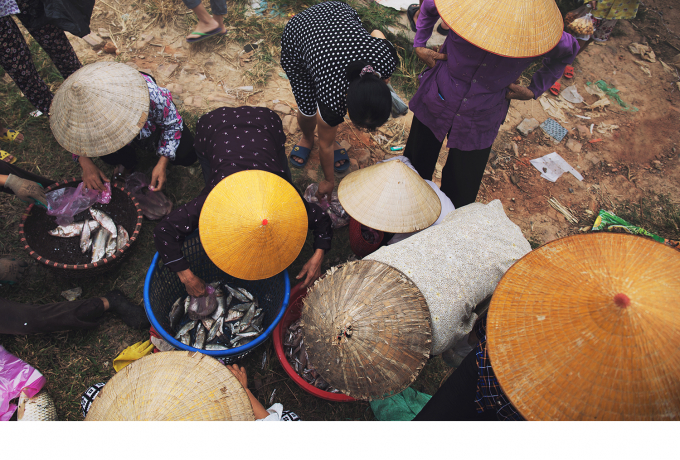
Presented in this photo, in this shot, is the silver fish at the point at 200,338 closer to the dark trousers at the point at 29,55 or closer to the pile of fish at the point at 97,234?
the pile of fish at the point at 97,234

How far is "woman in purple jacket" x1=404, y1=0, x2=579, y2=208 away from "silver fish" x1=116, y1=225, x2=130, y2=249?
99.5 inches

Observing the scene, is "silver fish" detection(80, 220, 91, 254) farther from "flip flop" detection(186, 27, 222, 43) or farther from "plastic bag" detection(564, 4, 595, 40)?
"plastic bag" detection(564, 4, 595, 40)

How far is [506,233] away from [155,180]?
2.65m

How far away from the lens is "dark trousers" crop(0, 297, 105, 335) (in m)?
2.49

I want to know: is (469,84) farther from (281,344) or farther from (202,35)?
(202,35)

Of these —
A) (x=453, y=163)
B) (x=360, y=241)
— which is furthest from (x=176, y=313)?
(x=453, y=163)

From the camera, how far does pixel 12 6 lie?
101 inches

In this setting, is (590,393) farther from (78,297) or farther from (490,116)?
(78,297)

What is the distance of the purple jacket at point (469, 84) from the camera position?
233cm

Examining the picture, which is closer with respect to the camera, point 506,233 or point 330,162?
point 506,233

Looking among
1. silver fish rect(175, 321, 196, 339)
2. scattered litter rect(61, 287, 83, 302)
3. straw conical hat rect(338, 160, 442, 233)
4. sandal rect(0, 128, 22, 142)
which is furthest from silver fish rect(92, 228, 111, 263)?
straw conical hat rect(338, 160, 442, 233)

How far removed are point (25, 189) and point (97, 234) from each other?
55 centimetres

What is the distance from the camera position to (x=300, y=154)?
3.79 m

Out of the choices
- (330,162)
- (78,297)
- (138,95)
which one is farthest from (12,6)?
(330,162)
